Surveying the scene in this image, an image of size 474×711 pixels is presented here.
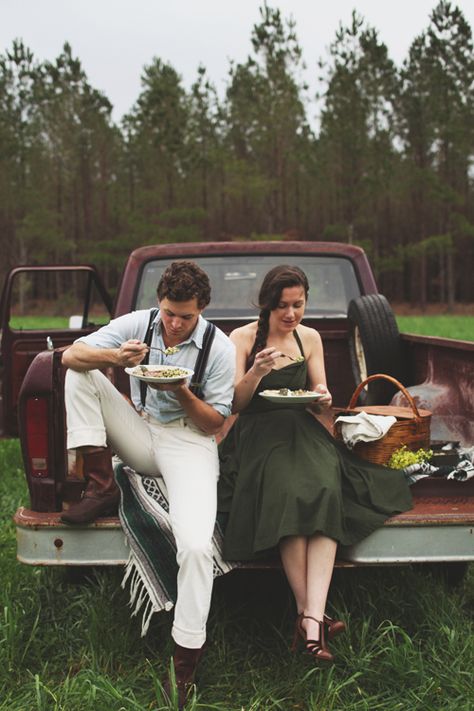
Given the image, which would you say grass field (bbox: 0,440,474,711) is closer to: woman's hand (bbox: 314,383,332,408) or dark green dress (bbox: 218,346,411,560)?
dark green dress (bbox: 218,346,411,560)

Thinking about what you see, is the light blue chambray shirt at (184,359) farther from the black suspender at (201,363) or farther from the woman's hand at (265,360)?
the woman's hand at (265,360)

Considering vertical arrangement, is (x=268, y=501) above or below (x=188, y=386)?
below

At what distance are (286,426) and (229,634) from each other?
0.88 meters

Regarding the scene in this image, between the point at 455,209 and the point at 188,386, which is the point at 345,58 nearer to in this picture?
the point at 455,209

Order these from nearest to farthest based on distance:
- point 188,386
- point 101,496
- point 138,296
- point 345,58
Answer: point 101,496 → point 188,386 → point 138,296 → point 345,58

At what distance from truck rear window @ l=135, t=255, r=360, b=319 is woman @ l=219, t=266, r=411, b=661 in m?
1.19

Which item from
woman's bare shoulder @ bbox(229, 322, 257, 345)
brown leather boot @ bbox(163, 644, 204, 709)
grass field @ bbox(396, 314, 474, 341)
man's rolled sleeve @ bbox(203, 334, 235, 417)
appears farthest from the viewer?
grass field @ bbox(396, 314, 474, 341)

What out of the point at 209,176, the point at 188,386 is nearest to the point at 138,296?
the point at 188,386

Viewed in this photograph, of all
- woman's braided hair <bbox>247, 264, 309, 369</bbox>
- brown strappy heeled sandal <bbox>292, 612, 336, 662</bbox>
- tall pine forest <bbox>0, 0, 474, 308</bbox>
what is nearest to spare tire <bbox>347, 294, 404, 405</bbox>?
woman's braided hair <bbox>247, 264, 309, 369</bbox>

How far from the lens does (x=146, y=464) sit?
3.08m

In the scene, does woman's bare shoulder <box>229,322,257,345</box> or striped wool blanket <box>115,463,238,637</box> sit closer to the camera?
striped wool blanket <box>115,463,238,637</box>

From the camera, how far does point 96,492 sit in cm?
276

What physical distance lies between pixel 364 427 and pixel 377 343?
1192mm

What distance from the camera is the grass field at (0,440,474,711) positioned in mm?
2582
